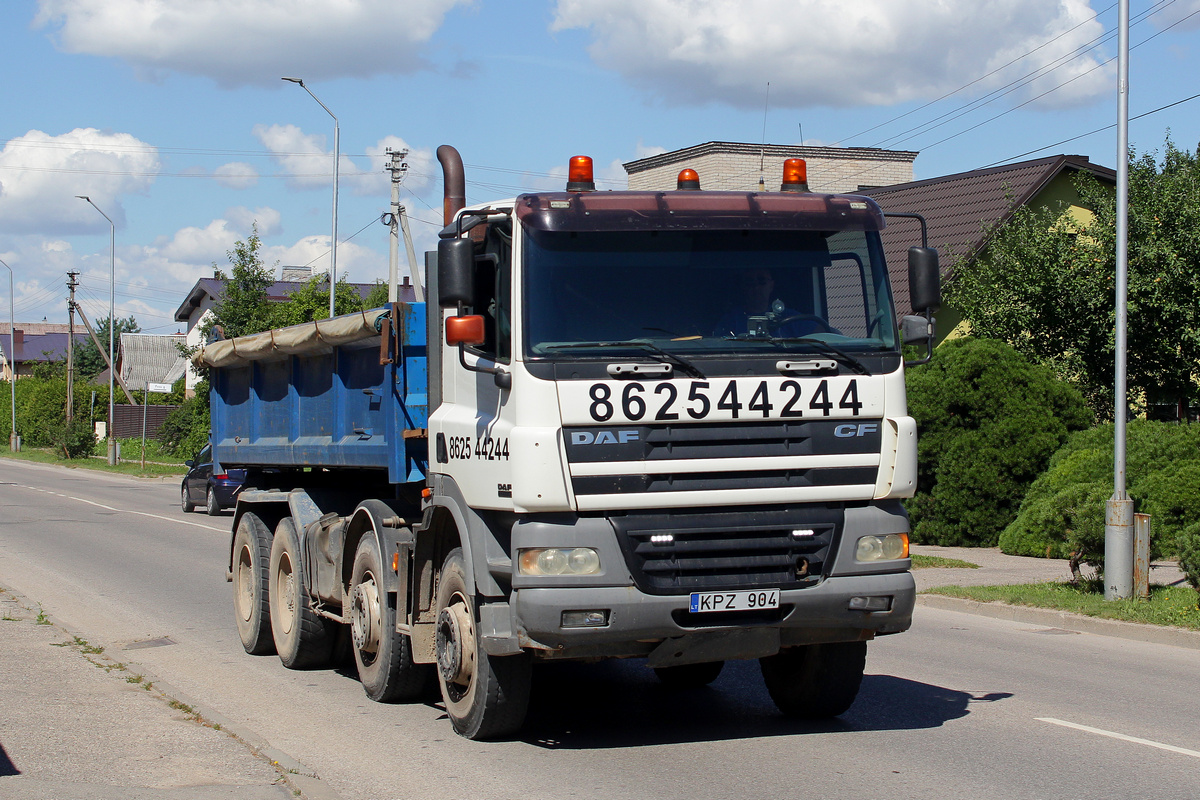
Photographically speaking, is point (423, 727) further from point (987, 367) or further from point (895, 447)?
point (987, 367)

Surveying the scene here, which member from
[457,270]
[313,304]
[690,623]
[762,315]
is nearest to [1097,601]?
[762,315]

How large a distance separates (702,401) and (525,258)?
45.7 inches

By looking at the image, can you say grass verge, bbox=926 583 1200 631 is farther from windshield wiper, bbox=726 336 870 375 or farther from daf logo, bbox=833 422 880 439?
windshield wiper, bbox=726 336 870 375

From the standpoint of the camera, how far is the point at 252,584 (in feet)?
35.2

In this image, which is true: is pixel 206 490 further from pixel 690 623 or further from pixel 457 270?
pixel 690 623

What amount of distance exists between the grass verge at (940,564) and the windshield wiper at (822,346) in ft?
33.4

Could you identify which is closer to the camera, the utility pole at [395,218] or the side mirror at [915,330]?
the side mirror at [915,330]

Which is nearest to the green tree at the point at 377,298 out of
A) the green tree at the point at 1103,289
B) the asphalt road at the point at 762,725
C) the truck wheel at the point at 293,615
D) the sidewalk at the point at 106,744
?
the green tree at the point at 1103,289

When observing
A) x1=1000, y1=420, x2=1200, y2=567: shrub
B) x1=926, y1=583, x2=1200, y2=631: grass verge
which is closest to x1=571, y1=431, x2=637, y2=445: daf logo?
x1=926, y1=583, x2=1200, y2=631: grass verge

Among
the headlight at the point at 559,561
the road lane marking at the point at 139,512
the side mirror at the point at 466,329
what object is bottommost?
the road lane marking at the point at 139,512

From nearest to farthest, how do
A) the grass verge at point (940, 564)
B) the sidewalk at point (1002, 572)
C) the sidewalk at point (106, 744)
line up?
the sidewalk at point (106, 744) < the sidewalk at point (1002, 572) < the grass verge at point (940, 564)

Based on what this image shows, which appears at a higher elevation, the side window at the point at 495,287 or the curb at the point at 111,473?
the side window at the point at 495,287

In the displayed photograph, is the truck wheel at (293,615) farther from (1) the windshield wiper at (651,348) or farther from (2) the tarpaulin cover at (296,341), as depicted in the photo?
(1) the windshield wiper at (651,348)

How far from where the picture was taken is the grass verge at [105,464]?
49.9 m
